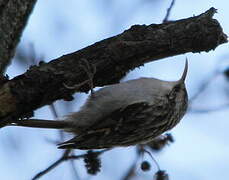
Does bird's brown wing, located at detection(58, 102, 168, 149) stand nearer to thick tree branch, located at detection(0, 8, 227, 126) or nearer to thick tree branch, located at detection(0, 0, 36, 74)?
thick tree branch, located at detection(0, 8, 227, 126)

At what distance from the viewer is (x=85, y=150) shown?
80.6 inches

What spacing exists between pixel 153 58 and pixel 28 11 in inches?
23.4

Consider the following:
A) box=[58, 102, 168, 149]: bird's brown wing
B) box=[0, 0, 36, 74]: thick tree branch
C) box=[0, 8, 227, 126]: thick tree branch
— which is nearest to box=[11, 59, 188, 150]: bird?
box=[58, 102, 168, 149]: bird's brown wing

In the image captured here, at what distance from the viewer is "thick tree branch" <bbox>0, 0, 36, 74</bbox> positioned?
1.75m

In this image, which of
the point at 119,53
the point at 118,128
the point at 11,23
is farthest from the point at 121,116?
the point at 11,23

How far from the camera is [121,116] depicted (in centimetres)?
209

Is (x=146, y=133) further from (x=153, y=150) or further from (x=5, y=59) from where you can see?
(x=5, y=59)

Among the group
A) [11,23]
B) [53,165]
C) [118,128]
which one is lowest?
[53,165]

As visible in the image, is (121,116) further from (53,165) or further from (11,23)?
(11,23)

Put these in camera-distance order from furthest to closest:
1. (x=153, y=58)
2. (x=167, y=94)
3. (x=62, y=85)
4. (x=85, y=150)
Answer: (x=167, y=94)
(x=85, y=150)
(x=153, y=58)
(x=62, y=85)

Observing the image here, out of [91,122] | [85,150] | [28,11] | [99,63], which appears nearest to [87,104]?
[91,122]

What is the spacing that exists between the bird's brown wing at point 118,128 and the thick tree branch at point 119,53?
25cm

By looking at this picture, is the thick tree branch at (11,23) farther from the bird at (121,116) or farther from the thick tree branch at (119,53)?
the bird at (121,116)

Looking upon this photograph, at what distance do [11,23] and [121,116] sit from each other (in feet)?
2.28
